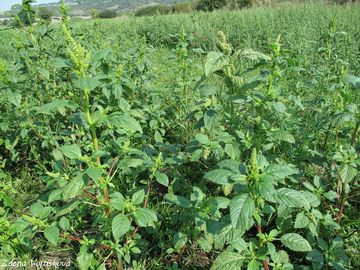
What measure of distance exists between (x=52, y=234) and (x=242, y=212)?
3.00 feet

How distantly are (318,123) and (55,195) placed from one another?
5.85 ft

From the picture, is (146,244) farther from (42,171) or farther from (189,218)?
(42,171)

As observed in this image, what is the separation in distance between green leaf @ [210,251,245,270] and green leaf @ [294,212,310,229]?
37 cm

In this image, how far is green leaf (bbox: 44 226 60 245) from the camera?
147 cm

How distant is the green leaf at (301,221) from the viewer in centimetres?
157

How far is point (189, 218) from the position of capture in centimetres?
169

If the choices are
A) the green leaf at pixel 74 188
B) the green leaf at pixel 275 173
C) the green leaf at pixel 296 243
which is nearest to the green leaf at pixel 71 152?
the green leaf at pixel 74 188

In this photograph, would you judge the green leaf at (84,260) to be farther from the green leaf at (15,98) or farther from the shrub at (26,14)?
the shrub at (26,14)

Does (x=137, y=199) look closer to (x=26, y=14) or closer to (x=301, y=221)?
(x=301, y=221)

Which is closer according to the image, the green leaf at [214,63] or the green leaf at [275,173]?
the green leaf at [275,173]

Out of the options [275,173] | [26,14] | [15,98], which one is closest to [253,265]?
[275,173]

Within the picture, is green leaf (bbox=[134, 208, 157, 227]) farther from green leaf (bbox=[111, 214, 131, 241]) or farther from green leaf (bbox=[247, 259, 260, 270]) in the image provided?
green leaf (bbox=[247, 259, 260, 270])

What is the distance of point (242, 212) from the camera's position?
112 centimetres

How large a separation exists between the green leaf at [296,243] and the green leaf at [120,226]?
710mm
